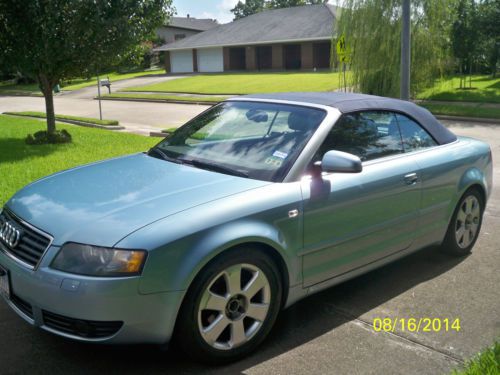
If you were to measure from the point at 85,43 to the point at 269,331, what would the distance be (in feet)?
33.4

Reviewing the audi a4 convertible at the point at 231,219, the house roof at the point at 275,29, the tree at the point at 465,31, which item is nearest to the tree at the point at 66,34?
the audi a4 convertible at the point at 231,219

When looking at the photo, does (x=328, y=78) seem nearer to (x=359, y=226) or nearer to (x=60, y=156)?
(x=60, y=156)

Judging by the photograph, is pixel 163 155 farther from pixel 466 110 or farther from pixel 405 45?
pixel 466 110

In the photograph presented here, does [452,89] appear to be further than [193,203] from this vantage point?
Yes

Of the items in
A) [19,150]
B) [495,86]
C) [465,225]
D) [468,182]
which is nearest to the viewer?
[468,182]

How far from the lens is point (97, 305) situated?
276 cm

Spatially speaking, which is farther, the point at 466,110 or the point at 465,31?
the point at 465,31

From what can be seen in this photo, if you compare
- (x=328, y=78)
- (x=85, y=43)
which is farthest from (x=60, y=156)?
(x=328, y=78)

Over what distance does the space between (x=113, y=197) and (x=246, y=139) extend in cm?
116

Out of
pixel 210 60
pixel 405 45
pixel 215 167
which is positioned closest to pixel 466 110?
pixel 405 45

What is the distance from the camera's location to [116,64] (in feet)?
43.6

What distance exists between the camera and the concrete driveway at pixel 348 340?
3.17 meters

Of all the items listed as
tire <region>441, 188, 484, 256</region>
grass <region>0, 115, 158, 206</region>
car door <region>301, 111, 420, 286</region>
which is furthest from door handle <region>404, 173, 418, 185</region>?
grass <region>0, 115, 158, 206</region>

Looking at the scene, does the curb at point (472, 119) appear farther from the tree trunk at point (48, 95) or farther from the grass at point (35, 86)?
the grass at point (35, 86)
